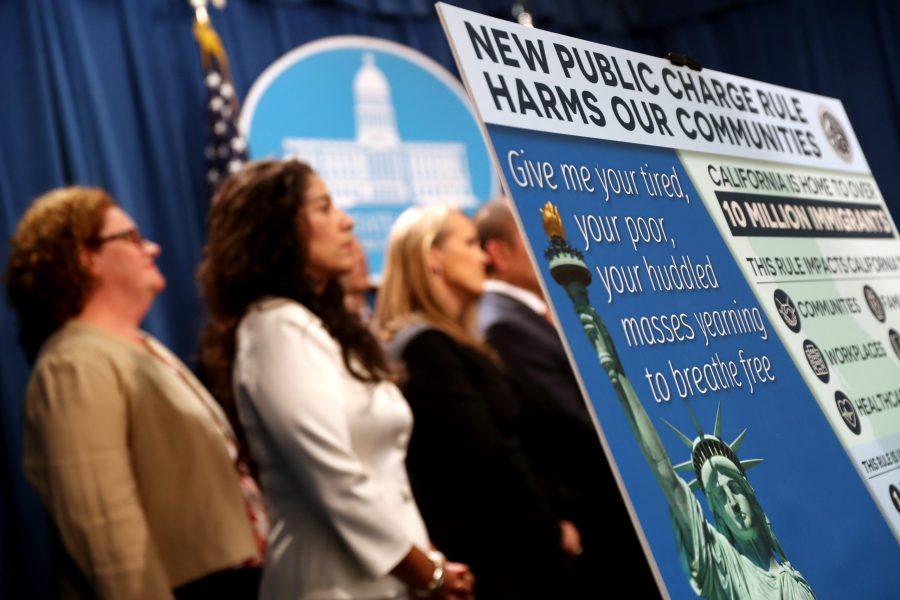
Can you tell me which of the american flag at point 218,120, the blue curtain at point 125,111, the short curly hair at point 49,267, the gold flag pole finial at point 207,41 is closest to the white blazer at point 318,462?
the short curly hair at point 49,267

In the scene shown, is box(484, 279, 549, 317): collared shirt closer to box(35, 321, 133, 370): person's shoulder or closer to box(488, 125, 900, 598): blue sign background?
box(35, 321, 133, 370): person's shoulder

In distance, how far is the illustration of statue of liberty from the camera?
0.86 m

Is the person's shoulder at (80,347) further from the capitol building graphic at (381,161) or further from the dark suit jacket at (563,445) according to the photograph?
the capitol building graphic at (381,161)

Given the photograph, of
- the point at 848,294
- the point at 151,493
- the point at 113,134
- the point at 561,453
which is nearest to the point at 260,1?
the point at 113,134

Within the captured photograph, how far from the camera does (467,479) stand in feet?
7.56

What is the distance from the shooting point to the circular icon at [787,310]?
115 centimetres

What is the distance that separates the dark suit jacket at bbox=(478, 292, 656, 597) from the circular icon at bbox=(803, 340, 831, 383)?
1614mm

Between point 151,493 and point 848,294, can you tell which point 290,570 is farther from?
point 848,294

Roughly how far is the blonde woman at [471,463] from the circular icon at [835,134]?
1040 millimetres

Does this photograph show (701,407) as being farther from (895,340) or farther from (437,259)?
(437,259)

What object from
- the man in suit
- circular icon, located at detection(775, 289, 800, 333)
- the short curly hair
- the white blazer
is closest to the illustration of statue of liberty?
circular icon, located at detection(775, 289, 800, 333)

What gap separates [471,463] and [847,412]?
1219 millimetres

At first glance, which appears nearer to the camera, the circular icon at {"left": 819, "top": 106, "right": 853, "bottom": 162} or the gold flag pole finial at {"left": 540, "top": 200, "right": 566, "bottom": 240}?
the gold flag pole finial at {"left": 540, "top": 200, "right": 566, "bottom": 240}

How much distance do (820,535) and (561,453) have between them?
180 cm
